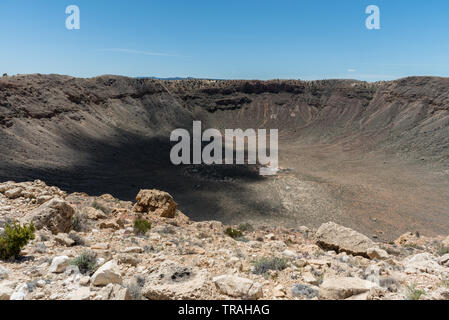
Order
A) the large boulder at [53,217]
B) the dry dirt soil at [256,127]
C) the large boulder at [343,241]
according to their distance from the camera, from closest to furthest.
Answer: the large boulder at [53,217]
the large boulder at [343,241]
the dry dirt soil at [256,127]

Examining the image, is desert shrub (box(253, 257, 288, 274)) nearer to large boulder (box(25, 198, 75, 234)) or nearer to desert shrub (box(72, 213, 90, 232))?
large boulder (box(25, 198, 75, 234))

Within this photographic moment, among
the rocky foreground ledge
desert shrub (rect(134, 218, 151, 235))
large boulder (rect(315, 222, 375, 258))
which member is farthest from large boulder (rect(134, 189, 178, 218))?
large boulder (rect(315, 222, 375, 258))

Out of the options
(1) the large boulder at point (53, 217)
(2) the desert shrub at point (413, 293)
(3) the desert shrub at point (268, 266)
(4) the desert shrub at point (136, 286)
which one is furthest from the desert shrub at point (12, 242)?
(2) the desert shrub at point (413, 293)

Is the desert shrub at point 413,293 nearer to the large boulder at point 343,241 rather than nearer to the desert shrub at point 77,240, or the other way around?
the large boulder at point 343,241

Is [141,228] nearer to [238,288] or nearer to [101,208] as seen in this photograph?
[101,208]

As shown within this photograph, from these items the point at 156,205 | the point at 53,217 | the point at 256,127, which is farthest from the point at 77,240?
the point at 256,127

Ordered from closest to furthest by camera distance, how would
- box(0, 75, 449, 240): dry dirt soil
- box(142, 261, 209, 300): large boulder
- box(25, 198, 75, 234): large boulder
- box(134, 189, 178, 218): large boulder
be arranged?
box(142, 261, 209, 300): large boulder, box(25, 198, 75, 234): large boulder, box(134, 189, 178, 218): large boulder, box(0, 75, 449, 240): dry dirt soil
